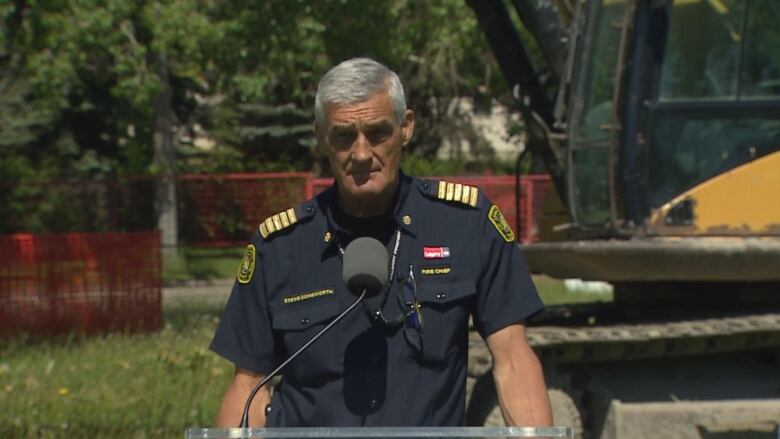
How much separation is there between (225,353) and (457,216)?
619 mm

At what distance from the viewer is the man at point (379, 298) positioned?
339 centimetres

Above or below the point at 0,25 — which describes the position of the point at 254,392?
below

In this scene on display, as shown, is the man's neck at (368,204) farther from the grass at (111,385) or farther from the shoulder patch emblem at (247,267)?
the grass at (111,385)

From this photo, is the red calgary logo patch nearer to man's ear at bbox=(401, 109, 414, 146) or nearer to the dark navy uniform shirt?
the dark navy uniform shirt

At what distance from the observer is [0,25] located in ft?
69.3

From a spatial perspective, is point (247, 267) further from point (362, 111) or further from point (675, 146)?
point (675, 146)

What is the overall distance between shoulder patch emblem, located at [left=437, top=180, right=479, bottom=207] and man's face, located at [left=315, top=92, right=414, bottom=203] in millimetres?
185

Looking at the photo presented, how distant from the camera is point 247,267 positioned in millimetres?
3621

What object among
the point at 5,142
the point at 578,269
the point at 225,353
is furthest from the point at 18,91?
the point at 225,353

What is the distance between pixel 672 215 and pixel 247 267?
4.59 m

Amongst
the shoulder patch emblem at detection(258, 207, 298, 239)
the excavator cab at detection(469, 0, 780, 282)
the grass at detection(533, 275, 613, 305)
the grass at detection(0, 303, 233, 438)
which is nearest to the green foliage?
the grass at detection(533, 275, 613, 305)

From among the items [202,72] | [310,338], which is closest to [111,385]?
[310,338]

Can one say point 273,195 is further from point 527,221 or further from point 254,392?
point 254,392

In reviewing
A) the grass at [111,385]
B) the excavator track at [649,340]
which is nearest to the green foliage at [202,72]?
the grass at [111,385]
